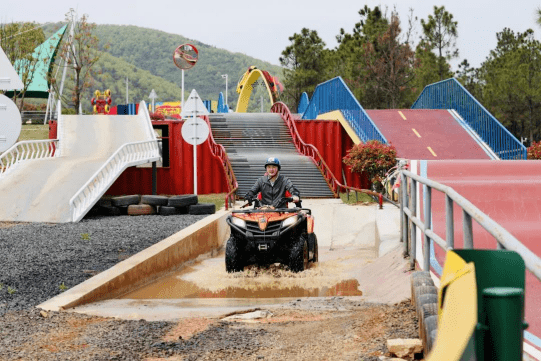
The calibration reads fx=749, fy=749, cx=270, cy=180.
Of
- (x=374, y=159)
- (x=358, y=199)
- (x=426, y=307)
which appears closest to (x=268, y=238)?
(x=426, y=307)

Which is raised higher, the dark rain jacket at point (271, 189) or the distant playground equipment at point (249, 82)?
the distant playground equipment at point (249, 82)

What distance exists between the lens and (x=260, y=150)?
89.5 feet

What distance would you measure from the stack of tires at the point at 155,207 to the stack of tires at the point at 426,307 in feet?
40.7

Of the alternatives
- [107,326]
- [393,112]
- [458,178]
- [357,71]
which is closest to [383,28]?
[357,71]

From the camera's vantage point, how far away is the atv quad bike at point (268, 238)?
9.65 metres

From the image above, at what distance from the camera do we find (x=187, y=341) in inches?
209

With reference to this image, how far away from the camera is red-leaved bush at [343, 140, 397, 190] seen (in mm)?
21734

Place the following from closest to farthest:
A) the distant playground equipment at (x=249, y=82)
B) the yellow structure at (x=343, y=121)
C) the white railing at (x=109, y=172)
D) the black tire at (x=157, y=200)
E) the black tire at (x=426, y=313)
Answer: the black tire at (x=426, y=313) → the white railing at (x=109, y=172) → the black tire at (x=157, y=200) → the yellow structure at (x=343, y=121) → the distant playground equipment at (x=249, y=82)

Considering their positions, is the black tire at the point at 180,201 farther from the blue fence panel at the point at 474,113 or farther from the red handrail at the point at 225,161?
the blue fence panel at the point at 474,113

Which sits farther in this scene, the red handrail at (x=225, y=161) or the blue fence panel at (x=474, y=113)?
the blue fence panel at (x=474, y=113)

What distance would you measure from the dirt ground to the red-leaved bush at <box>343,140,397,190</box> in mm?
15307

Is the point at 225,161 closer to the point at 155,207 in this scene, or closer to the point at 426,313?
the point at 155,207

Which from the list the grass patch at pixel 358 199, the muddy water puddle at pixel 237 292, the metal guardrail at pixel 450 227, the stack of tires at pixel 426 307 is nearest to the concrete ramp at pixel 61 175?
the grass patch at pixel 358 199

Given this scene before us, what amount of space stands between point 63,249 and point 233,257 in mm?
2884
